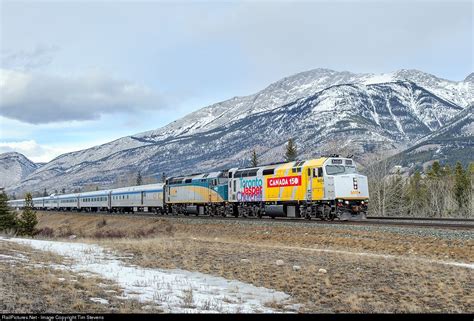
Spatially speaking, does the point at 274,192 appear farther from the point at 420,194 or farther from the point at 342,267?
the point at 420,194

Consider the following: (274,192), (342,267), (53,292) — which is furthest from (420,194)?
(53,292)

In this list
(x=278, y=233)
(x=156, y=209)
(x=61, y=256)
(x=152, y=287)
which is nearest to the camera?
(x=152, y=287)

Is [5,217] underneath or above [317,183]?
underneath

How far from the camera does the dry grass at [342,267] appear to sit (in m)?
12.6

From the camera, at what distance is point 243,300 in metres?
12.3

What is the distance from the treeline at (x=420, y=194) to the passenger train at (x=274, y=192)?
25.2 metres

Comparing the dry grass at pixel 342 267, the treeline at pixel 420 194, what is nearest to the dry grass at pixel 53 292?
the dry grass at pixel 342 267

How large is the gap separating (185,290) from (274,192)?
29249 millimetres

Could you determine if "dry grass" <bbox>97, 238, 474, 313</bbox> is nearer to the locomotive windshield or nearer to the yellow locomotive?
the yellow locomotive

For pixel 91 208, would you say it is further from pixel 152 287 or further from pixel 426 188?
pixel 152 287

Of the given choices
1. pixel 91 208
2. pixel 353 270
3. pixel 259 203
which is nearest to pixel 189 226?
pixel 259 203

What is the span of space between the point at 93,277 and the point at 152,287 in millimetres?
2359

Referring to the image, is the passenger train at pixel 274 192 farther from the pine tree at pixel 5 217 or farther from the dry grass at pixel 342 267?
the pine tree at pixel 5 217

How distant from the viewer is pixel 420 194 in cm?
10550
